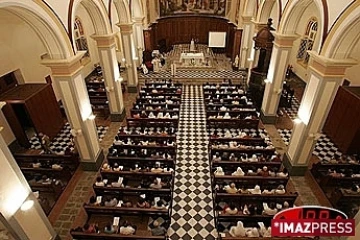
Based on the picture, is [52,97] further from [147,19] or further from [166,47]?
[166,47]

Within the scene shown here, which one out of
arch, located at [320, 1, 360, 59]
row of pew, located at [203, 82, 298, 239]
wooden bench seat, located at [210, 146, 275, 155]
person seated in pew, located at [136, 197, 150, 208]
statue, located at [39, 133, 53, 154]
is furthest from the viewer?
statue, located at [39, 133, 53, 154]

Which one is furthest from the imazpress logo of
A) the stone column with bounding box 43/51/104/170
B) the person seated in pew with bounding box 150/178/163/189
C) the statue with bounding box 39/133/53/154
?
the statue with bounding box 39/133/53/154

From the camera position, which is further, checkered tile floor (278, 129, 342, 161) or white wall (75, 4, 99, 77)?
white wall (75, 4, 99, 77)

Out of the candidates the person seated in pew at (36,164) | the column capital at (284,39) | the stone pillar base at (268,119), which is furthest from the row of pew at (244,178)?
the person seated in pew at (36,164)

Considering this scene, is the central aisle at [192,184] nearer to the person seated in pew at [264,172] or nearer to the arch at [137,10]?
the person seated in pew at [264,172]

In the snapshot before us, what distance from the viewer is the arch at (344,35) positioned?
20.3ft

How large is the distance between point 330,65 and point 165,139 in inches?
263

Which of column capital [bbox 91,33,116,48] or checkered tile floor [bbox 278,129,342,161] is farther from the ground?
column capital [bbox 91,33,116,48]

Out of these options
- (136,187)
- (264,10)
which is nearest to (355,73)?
(264,10)

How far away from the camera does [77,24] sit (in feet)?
55.4

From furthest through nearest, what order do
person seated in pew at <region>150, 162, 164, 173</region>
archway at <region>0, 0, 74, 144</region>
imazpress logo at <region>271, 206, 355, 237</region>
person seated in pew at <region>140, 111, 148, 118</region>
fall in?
person seated in pew at <region>140, 111, 148, 118</region>, person seated in pew at <region>150, 162, 164, 173</region>, archway at <region>0, 0, 74, 144</region>, imazpress logo at <region>271, 206, 355, 237</region>

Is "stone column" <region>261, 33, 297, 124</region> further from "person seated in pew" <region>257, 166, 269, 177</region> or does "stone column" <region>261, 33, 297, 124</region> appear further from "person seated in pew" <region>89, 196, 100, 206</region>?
"person seated in pew" <region>89, 196, 100, 206</region>

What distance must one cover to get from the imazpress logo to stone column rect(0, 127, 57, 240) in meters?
5.41

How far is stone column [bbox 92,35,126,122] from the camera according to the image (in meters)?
10.6
